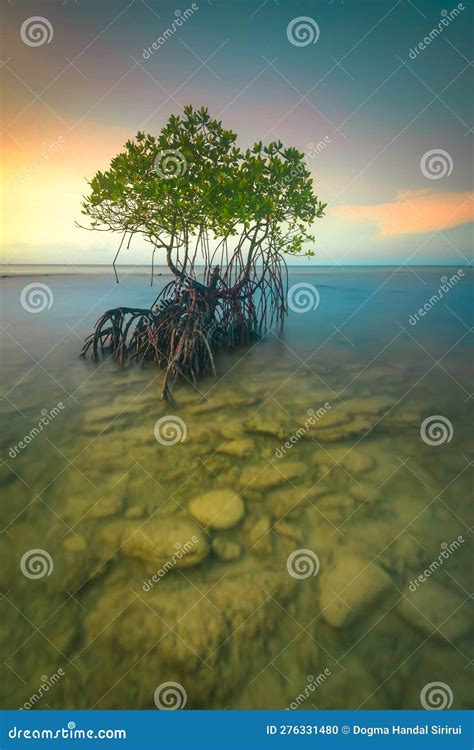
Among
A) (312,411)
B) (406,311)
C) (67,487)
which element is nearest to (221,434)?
(312,411)

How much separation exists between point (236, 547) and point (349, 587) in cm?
85

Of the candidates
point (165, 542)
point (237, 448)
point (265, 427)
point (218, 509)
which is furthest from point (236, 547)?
point (265, 427)

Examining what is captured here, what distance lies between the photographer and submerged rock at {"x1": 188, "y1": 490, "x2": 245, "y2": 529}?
3.04 meters

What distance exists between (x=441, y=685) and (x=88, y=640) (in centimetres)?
211

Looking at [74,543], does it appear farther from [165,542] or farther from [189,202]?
[189,202]

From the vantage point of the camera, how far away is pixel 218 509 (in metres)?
3.16

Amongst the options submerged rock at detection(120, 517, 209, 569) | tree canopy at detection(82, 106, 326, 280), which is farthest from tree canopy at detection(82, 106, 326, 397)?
submerged rock at detection(120, 517, 209, 569)

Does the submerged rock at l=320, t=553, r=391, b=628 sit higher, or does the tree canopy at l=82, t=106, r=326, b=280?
the tree canopy at l=82, t=106, r=326, b=280

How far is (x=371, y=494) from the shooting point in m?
3.35

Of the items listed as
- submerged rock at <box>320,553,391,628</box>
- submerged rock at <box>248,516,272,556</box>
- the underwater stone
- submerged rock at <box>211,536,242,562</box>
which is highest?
submerged rock at <box>320,553,391,628</box>

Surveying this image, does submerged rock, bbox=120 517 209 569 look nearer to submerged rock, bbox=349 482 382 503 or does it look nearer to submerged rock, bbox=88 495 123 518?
submerged rock, bbox=88 495 123 518

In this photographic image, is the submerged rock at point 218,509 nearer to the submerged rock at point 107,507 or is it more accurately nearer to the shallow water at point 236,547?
the shallow water at point 236,547

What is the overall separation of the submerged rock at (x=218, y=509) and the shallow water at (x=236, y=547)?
20 mm

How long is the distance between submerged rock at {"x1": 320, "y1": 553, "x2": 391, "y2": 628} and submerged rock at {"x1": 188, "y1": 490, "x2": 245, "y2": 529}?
837 millimetres
